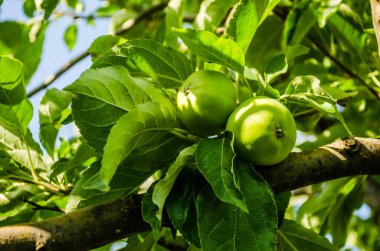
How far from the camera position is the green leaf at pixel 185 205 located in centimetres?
81

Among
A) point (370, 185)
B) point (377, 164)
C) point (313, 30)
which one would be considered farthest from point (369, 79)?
point (377, 164)

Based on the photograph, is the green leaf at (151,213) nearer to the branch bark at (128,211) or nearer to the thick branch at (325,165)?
the branch bark at (128,211)

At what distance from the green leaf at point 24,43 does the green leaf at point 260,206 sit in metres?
1.19

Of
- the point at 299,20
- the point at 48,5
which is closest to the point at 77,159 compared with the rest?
the point at 48,5

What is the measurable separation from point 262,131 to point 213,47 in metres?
0.16

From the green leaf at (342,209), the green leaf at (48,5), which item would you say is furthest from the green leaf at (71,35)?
the green leaf at (342,209)

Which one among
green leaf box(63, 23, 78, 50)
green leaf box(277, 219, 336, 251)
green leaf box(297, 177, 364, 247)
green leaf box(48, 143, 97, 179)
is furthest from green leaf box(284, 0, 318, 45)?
green leaf box(63, 23, 78, 50)

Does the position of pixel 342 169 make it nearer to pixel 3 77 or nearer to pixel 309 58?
pixel 3 77

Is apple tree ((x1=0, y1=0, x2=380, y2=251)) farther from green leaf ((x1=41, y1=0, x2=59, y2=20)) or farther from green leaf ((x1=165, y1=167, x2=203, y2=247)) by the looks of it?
green leaf ((x1=41, y1=0, x2=59, y2=20))

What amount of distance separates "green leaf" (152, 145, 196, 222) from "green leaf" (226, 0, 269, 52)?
0.74 feet

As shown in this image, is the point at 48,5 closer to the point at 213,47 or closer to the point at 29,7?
the point at 29,7

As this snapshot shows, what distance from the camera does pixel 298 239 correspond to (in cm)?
112

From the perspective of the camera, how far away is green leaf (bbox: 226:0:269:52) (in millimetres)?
Result: 931

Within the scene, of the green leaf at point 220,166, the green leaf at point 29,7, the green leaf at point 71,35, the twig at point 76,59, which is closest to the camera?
the green leaf at point 220,166
